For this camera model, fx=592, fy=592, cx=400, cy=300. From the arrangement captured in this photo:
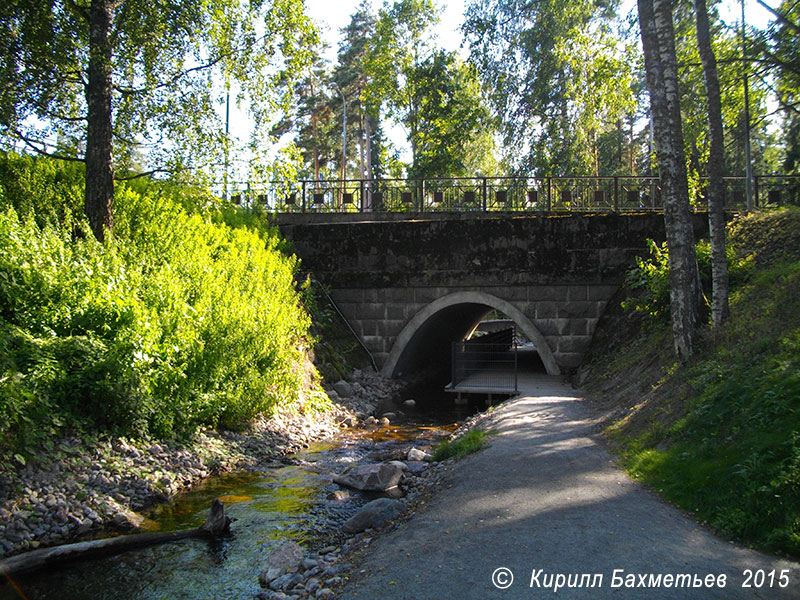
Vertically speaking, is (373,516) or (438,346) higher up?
(438,346)

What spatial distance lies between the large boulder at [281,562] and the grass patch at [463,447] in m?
3.40

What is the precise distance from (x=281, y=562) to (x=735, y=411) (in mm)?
4946

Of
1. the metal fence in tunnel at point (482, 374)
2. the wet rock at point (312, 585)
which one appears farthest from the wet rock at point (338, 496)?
the metal fence in tunnel at point (482, 374)

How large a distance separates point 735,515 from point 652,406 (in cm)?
405

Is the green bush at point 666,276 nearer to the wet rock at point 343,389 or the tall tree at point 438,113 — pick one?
the wet rock at point 343,389

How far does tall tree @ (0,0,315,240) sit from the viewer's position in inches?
402

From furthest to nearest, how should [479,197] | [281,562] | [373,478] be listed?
[479,197] → [373,478] → [281,562]


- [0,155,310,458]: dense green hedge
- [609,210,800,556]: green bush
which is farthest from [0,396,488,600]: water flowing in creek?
[609,210,800,556]: green bush

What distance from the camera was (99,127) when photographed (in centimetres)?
1034

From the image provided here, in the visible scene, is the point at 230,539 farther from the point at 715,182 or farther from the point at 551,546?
the point at 715,182

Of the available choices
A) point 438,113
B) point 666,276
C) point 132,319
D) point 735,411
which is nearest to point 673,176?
point 666,276

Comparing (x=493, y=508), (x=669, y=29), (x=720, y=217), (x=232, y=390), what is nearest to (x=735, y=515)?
(x=493, y=508)

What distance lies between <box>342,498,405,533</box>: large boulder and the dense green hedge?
3.47m

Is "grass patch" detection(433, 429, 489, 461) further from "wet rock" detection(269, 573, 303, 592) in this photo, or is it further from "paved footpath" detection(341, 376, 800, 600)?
"wet rock" detection(269, 573, 303, 592)
